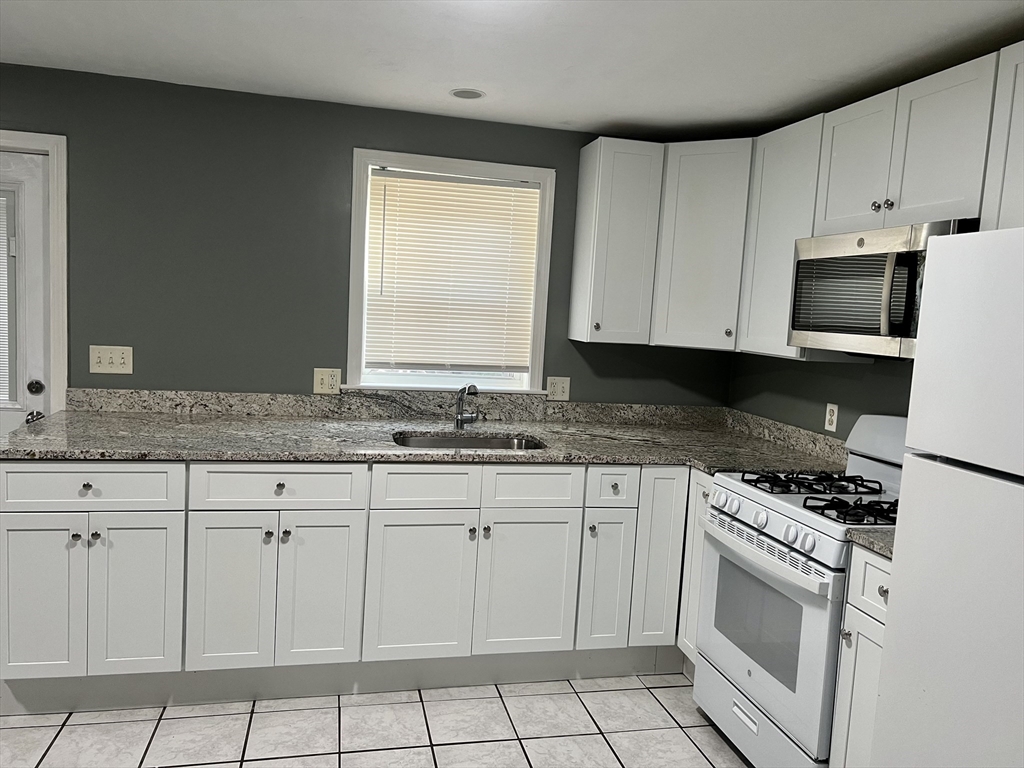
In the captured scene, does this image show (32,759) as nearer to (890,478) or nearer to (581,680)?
(581,680)

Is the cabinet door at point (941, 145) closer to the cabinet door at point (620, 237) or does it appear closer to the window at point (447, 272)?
the cabinet door at point (620, 237)

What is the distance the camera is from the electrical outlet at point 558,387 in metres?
3.63

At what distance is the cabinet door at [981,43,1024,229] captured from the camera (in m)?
1.98

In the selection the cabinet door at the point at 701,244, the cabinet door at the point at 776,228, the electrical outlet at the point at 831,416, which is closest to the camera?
the cabinet door at the point at 776,228

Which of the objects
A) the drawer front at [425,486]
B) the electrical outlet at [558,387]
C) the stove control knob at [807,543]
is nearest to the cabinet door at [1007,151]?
the stove control knob at [807,543]

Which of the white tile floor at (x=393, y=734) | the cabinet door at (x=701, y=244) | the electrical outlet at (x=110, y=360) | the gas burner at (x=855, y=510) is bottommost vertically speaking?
the white tile floor at (x=393, y=734)

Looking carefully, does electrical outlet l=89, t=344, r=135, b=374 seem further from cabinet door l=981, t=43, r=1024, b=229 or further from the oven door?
cabinet door l=981, t=43, r=1024, b=229

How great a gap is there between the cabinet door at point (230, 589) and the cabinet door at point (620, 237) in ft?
5.29

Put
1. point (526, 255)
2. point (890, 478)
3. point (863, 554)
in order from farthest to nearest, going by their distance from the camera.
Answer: point (526, 255) → point (890, 478) → point (863, 554)

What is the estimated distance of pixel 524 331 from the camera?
11.9 ft

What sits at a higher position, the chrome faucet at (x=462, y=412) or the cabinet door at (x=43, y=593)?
the chrome faucet at (x=462, y=412)

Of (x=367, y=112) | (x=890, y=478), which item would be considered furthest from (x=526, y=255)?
(x=890, y=478)

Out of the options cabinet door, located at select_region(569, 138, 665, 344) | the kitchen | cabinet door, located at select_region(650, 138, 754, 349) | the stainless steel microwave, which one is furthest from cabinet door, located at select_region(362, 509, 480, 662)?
the stainless steel microwave

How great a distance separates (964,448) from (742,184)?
75.6 inches
